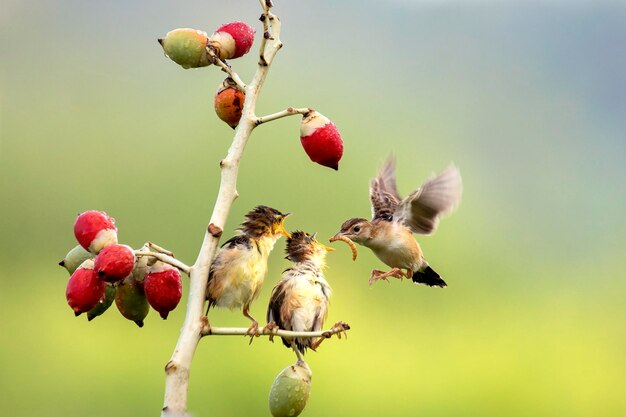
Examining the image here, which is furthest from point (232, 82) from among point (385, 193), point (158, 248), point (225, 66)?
point (385, 193)

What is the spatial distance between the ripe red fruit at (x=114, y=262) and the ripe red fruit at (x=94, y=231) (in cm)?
6

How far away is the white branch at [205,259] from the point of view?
101 cm

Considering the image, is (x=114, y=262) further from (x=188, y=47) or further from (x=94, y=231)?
(x=188, y=47)

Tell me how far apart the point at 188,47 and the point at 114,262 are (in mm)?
364

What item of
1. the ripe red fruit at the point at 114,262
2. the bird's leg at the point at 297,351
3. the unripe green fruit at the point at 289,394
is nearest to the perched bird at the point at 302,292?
the bird's leg at the point at 297,351

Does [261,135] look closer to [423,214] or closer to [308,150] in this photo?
[423,214]

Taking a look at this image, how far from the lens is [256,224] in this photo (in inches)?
53.8

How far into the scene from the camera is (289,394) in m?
1.17

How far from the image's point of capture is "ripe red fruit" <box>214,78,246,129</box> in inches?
49.6

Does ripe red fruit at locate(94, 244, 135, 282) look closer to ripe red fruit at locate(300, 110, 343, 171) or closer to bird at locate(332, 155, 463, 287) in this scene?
ripe red fruit at locate(300, 110, 343, 171)

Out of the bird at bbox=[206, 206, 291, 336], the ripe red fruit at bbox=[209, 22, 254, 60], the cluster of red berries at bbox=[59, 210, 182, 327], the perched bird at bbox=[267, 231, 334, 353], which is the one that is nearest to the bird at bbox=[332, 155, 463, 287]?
the perched bird at bbox=[267, 231, 334, 353]

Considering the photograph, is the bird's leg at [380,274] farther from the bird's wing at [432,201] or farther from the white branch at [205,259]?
the white branch at [205,259]

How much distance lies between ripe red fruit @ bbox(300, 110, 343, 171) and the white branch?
0.25 ft

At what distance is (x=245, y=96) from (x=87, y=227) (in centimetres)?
27
